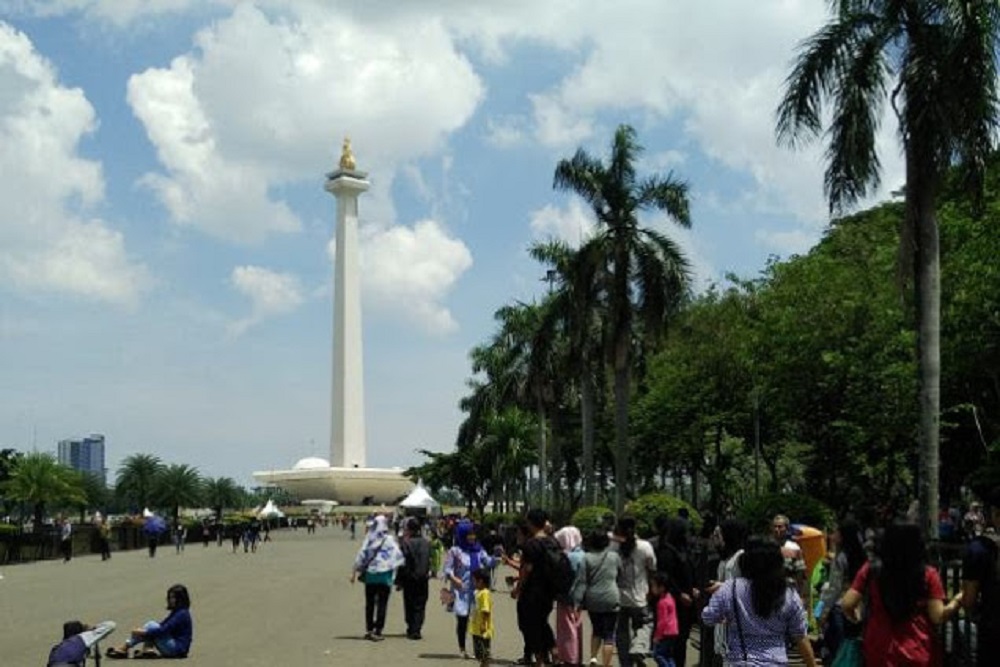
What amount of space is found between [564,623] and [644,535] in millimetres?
13511

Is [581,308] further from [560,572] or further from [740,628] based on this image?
[740,628]

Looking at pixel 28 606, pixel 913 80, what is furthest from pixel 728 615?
pixel 28 606

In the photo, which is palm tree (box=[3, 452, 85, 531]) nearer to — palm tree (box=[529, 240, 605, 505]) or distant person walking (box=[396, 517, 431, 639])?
palm tree (box=[529, 240, 605, 505])

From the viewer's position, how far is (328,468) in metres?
106

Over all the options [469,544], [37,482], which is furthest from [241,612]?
[37,482]

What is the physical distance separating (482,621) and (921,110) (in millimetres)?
10725

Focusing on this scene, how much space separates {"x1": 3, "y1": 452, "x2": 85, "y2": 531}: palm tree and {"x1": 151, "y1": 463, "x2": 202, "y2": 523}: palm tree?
33146mm

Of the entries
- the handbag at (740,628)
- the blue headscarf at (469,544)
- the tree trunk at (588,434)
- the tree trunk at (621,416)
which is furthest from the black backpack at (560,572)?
the tree trunk at (588,434)

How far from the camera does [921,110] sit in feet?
61.8

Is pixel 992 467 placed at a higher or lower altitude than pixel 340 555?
higher

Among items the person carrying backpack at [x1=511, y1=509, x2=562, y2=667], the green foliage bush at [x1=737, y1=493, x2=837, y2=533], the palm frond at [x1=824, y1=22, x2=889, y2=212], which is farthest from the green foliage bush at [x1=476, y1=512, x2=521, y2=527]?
the person carrying backpack at [x1=511, y1=509, x2=562, y2=667]

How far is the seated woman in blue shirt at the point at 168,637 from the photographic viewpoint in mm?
14383

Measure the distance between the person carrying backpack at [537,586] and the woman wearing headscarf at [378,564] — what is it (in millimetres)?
4026

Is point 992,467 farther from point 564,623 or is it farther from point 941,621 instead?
point 941,621
